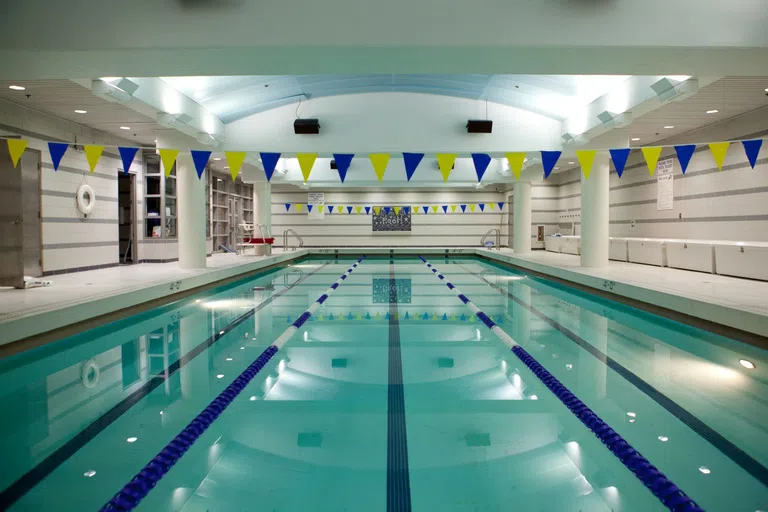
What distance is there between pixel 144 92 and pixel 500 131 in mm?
6918

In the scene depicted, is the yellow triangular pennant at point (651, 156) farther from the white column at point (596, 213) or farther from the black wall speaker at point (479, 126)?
the black wall speaker at point (479, 126)

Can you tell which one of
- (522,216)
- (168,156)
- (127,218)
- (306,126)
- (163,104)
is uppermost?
(306,126)

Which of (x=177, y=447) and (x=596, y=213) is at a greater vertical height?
(x=596, y=213)

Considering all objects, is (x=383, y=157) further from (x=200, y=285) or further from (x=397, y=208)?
(x=397, y=208)

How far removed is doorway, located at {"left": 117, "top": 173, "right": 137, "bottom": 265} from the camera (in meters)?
12.1

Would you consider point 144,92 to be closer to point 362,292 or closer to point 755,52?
point 362,292

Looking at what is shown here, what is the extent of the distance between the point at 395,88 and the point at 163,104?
477cm

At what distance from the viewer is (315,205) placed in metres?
22.8

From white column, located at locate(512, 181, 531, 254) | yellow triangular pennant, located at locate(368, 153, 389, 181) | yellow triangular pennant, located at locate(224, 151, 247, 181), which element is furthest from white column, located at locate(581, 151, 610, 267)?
yellow triangular pennant, located at locate(224, 151, 247, 181)

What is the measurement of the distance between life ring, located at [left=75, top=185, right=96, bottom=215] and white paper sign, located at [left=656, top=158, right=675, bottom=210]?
1277 centimetres

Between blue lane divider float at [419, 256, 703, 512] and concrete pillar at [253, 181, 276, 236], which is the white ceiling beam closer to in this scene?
blue lane divider float at [419, 256, 703, 512]

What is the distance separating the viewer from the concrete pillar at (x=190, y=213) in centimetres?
1016

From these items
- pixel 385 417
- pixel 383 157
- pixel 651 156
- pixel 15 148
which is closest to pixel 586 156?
pixel 651 156

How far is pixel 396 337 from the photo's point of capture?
17.4 ft
